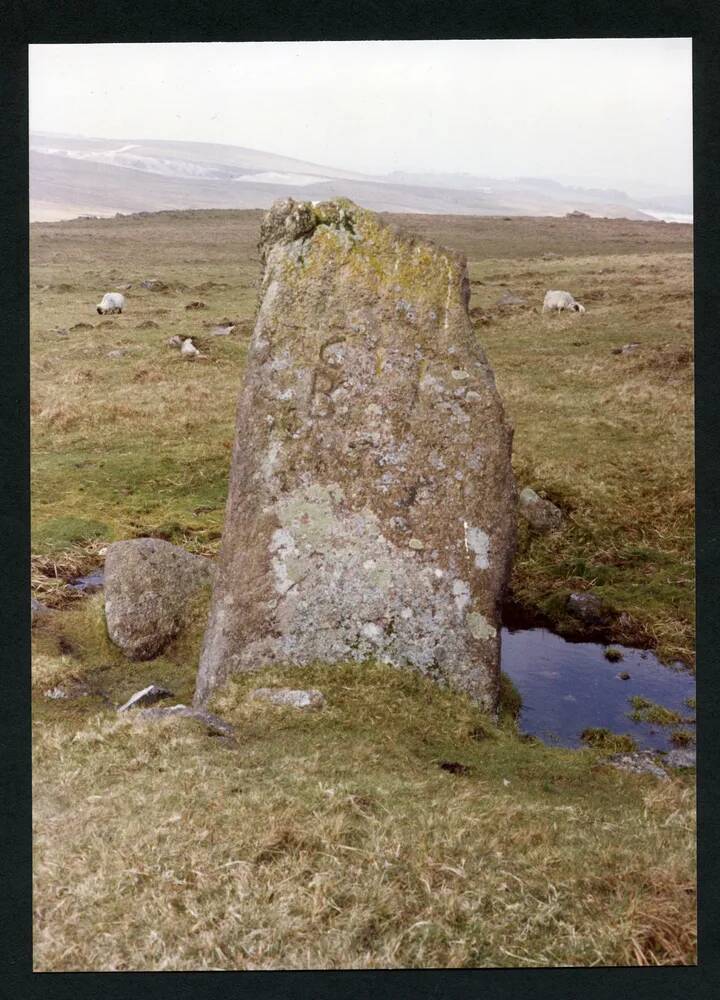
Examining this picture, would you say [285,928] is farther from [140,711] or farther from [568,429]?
[568,429]

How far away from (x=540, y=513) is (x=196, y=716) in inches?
317

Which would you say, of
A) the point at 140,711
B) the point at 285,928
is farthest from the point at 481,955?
the point at 140,711

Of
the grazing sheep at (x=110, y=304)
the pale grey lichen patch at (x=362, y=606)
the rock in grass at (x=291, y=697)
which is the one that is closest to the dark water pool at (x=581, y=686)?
the pale grey lichen patch at (x=362, y=606)

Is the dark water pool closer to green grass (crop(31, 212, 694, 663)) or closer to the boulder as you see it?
green grass (crop(31, 212, 694, 663))

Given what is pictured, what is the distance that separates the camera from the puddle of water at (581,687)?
10.3 m

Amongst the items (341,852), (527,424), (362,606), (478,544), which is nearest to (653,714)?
(478,544)

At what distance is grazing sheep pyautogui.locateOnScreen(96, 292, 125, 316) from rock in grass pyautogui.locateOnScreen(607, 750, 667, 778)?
26.6m

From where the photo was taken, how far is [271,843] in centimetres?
705

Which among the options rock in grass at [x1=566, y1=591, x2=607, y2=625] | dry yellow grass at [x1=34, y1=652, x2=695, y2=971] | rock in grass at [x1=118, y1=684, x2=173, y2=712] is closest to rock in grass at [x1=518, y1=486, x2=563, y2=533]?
rock in grass at [x1=566, y1=591, x2=607, y2=625]

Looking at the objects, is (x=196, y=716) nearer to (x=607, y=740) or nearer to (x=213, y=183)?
(x=607, y=740)

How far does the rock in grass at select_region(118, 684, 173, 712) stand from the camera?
9.51 meters

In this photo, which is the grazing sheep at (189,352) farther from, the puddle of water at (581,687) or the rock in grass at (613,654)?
the rock in grass at (613,654)

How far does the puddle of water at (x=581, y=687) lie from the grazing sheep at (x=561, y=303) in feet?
70.1

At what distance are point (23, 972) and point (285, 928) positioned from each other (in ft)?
9.32
